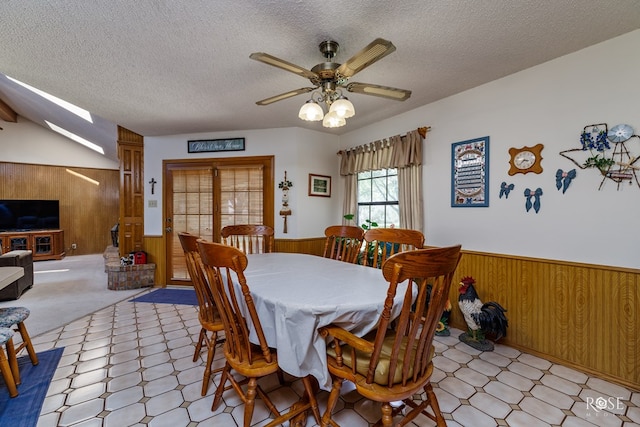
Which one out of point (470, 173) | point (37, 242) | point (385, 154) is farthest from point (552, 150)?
point (37, 242)

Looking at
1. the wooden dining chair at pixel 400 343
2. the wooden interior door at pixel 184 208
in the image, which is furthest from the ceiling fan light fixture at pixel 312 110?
the wooden interior door at pixel 184 208

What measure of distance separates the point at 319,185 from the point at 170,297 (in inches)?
106

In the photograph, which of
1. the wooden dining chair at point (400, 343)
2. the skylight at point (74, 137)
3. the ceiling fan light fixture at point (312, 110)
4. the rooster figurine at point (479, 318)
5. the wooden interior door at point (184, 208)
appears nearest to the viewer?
the wooden dining chair at point (400, 343)

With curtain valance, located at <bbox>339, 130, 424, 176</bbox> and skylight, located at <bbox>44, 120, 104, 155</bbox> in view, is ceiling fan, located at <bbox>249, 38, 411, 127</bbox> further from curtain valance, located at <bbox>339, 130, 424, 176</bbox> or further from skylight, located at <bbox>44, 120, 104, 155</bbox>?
skylight, located at <bbox>44, 120, 104, 155</bbox>

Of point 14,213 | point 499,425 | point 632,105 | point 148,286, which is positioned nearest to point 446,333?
point 499,425

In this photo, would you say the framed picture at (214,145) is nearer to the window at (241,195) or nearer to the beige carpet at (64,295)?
the window at (241,195)

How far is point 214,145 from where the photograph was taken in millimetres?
4285

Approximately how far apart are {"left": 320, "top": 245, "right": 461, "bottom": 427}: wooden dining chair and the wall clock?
186cm

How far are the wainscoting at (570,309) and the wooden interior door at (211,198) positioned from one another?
297cm

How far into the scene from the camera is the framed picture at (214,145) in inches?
166

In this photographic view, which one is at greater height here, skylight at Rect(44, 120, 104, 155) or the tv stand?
skylight at Rect(44, 120, 104, 155)

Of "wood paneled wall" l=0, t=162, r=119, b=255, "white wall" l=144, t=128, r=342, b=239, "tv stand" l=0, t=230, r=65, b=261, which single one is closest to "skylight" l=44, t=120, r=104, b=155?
"wood paneled wall" l=0, t=162, r=119, b=255

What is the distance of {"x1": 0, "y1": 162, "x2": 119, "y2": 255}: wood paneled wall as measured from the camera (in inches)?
264

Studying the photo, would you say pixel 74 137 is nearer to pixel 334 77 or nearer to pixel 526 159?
pixel 334 77
